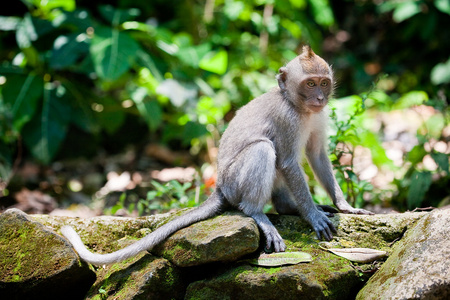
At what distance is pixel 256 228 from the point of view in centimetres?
434

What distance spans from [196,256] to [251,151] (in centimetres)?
123

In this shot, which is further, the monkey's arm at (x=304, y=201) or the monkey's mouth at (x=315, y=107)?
the monkey's mouth at (x=315, y=107)

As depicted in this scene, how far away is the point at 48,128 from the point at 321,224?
6.02m

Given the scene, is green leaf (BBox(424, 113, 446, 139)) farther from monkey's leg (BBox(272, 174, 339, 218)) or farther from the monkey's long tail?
the monkey's long tail

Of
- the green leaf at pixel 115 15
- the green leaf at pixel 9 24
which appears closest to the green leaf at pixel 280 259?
the green leaf at pixel 115 15

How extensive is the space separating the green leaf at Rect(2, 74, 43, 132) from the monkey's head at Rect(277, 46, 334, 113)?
530cm

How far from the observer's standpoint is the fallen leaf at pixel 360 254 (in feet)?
13.9

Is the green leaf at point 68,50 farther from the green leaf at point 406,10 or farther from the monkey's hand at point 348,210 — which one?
the green leaf at point 406,10

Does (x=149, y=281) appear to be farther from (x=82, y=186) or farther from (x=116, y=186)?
(x=82, y=186)

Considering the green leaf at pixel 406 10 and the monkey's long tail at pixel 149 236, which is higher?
the green leaf at pixel 406 10

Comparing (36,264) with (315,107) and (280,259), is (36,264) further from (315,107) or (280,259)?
(315,107)

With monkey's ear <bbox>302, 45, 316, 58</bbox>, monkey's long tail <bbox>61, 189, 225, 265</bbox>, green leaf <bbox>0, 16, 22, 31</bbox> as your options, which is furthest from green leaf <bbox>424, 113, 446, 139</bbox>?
green leaf <bbox>0, 16, 22, 31</bbox>

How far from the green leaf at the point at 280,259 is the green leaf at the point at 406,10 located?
31.1ft

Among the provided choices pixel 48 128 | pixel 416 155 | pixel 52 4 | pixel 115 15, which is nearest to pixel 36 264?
pixel 48 128
